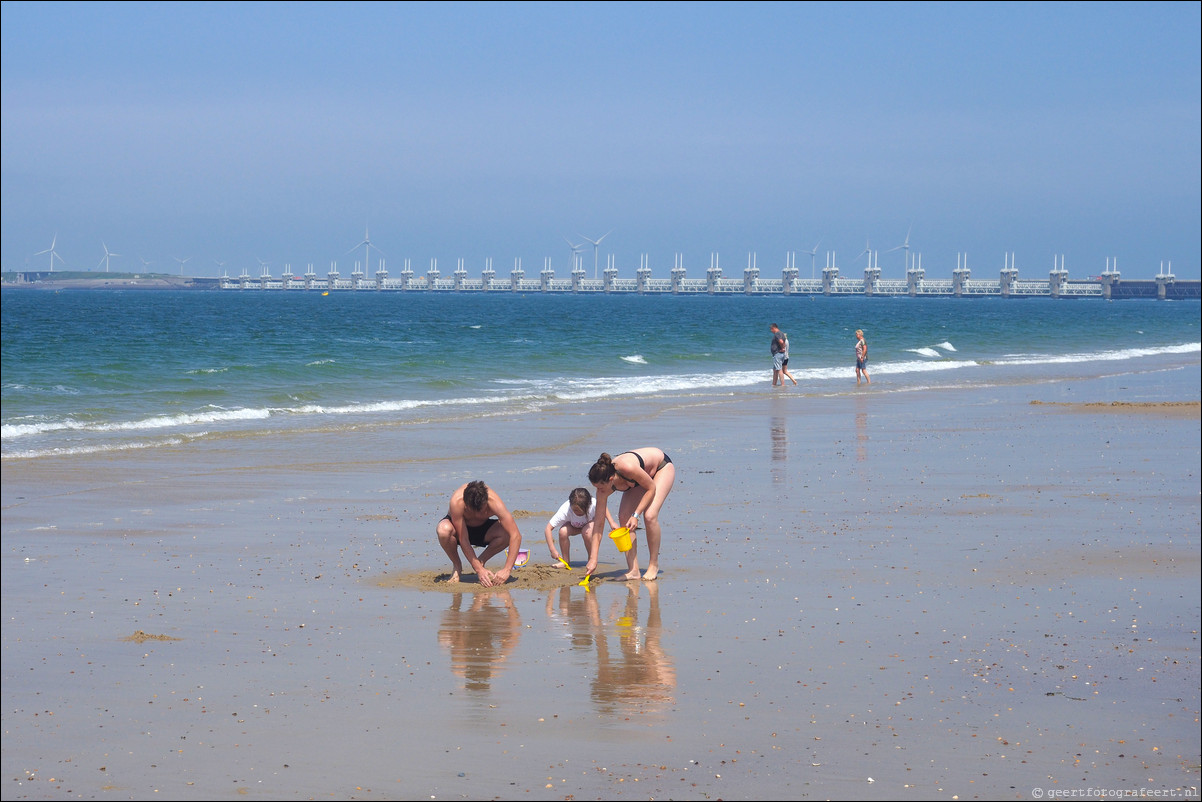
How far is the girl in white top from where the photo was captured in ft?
30.8

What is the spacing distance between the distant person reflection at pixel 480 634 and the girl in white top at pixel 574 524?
0.82 meters

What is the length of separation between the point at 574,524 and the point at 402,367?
28.2 m

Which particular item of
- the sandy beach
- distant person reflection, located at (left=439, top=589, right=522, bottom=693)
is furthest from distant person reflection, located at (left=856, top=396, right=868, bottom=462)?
distant person reflection, located at (left=439, top=589, right=522, bottom=693)

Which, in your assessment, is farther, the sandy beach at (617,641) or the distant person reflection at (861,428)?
the distant person reflection at (861,428)

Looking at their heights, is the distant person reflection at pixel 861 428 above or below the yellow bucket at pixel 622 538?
below

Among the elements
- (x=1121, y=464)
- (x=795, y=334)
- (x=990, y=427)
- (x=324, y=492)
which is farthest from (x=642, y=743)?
(x=795, y=334)

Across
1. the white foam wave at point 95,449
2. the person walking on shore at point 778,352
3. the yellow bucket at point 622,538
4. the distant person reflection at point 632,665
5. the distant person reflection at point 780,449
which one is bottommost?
the distant person reflection at point 632,665

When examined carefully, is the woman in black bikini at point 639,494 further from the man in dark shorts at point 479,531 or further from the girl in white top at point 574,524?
the man in dark shorts at point 479,531

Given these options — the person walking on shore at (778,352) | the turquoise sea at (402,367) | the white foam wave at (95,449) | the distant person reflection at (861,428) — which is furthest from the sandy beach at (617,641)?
the person walking on shore at (778,352)

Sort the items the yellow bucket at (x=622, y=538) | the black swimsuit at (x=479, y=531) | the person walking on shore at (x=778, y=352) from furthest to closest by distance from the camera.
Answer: the person walking on shore at (x=778, y=352) → the black swimsuit at (x=479, y=531) → the yellow bucket at (x=622, y=538)

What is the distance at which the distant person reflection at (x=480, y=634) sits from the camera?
673 centimetres

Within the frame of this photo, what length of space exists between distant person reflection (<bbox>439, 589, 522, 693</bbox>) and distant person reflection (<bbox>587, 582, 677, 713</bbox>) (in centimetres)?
60

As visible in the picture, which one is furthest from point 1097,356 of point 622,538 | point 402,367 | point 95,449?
point 622,538

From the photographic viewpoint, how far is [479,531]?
9.23 metres
